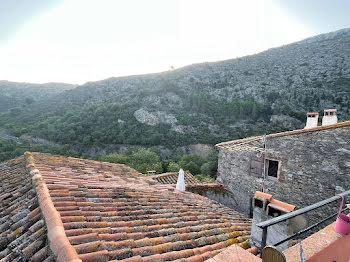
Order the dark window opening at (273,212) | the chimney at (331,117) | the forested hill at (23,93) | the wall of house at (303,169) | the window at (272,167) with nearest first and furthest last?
the dark window opening at (273,212) → the wall of house at (303,169) → the window at (272,167) → the chimney at (331,117) → the forested hill at (23,93)

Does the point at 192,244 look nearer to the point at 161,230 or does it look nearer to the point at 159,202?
the point at 161,230

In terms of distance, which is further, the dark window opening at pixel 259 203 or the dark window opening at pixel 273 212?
the dark window opening at pixel 259 203

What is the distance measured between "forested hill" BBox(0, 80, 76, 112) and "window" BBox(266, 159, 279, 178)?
59881 millimetres

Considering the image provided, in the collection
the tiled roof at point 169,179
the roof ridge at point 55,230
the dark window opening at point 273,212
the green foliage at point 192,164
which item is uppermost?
the roof ridge at point 55,230

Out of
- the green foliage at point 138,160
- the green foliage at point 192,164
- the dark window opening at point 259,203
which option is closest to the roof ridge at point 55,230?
the dark window opening at point 259,203

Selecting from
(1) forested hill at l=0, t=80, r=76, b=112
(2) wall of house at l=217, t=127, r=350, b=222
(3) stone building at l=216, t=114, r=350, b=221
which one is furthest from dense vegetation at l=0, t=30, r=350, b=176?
(2) wall of house at l=217, t=127, r=350, b=222

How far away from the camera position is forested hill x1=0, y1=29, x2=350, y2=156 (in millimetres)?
33500

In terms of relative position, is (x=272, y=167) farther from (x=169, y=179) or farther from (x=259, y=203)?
(x=169, y=179)

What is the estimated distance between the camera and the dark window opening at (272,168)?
8.05m

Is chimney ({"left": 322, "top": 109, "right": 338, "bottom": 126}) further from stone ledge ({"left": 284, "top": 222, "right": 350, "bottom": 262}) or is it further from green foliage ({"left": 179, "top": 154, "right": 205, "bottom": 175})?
green foliage ({"left": 179, "top": 154, "right": 205, "bottom": 175})

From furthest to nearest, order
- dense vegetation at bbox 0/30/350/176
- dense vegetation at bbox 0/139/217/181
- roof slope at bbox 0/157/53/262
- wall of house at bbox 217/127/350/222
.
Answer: dense vegetation at bbox 0/30/350/176 < dense vegetation at bbox 0/139/217/181 < wall of house at bbox 217/127/350/222 < roof slope at bbox 0/157/53/262

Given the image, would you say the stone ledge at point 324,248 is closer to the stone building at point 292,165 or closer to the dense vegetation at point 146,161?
the stone building at point 292,165

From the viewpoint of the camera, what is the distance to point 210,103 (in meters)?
43.8

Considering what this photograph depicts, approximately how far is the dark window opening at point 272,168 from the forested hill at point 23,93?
59.9 m
